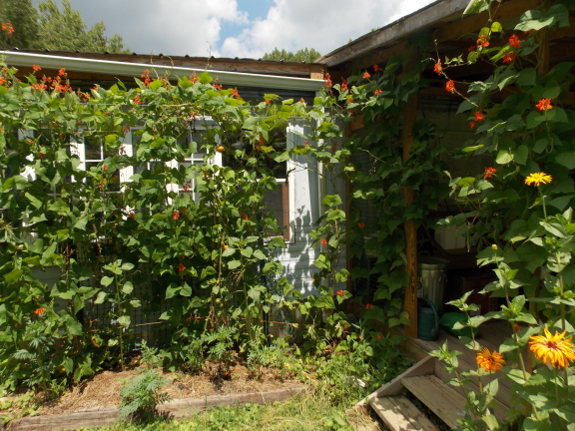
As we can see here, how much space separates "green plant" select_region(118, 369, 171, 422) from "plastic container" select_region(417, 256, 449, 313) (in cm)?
251

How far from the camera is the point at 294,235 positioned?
414cm

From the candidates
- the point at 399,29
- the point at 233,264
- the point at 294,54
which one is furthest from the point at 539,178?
the point at 294,54

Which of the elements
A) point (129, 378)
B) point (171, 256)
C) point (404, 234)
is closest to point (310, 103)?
point (404, 234)

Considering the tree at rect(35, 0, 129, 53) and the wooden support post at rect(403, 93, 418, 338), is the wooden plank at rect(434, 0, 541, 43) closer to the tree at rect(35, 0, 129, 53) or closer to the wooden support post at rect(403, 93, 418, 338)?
the wooden support post at rect(403, 93, 418, 338)

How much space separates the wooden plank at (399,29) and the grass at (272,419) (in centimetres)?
295

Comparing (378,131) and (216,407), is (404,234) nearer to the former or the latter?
(378,131)

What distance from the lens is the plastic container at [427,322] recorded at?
10.8 ft

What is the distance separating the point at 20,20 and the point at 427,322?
16547mm

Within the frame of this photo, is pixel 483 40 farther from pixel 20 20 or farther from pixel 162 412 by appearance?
pixel 20 20

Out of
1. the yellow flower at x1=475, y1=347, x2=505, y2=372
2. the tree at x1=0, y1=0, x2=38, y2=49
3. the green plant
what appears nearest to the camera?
the yellow flower at x1=475, y1=347, x2=505, y2=372

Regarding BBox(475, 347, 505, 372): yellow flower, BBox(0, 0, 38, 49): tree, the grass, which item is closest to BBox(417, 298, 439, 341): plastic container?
the grass

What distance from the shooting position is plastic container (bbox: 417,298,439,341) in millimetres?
3283

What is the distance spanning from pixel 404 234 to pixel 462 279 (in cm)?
106

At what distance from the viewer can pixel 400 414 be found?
271 centimetres
